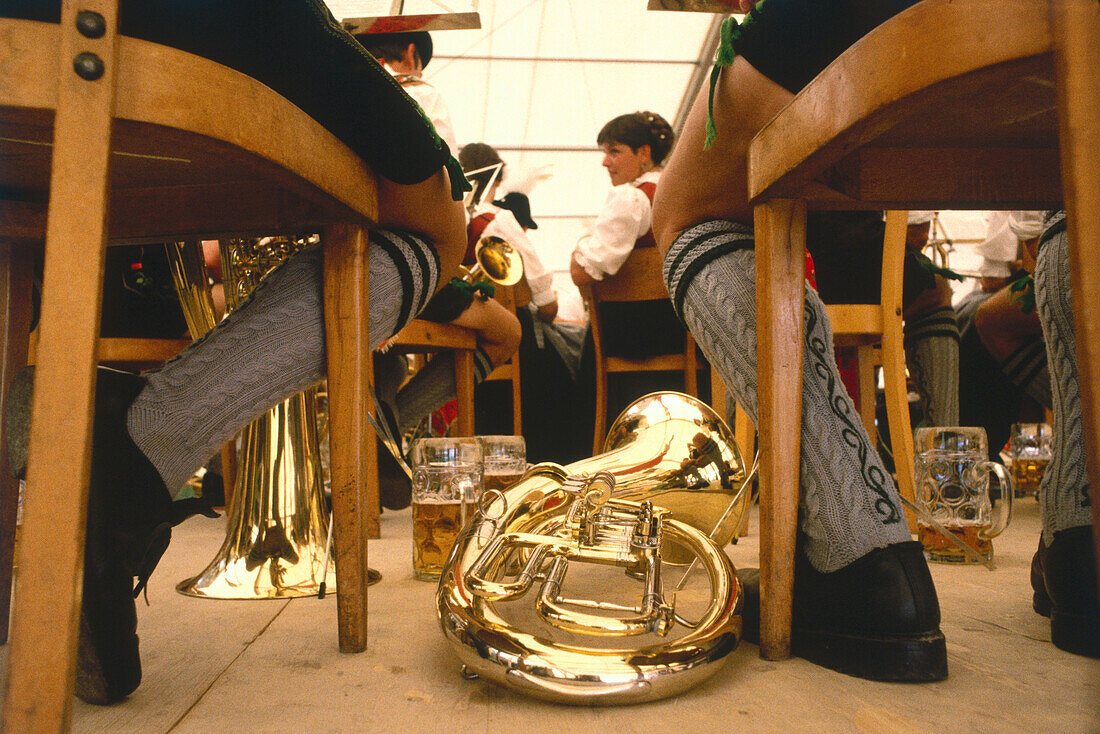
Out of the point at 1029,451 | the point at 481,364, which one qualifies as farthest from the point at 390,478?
the point at 1029,451

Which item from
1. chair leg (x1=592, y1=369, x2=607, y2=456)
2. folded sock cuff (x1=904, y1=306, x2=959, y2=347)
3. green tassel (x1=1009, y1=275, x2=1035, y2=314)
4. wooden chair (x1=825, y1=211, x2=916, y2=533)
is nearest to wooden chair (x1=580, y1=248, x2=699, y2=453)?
chair leg (x1=592, y1=369, x2=607, y2=456)

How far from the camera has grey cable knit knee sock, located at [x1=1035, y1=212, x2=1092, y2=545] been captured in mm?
728

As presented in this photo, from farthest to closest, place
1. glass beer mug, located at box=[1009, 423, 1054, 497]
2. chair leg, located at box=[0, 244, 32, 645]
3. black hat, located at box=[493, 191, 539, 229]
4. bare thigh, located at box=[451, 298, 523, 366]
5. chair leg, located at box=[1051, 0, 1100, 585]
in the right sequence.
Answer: black hat, located at box=[493, 191, 539, 229]
glass beer mug, located at box=[1009, 423, 1054, 497]
bare thigh, located at box=[451, 298, 523, 366]
chair leg, located at box=[0, 244, 32, 645]
chair leg, located at box=[1051, 0, 1100, 585]

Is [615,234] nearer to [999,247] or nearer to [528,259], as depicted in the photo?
[528,259]

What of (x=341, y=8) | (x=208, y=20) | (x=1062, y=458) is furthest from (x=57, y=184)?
(x=1062, y=458)

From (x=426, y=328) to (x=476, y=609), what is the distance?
111 cm

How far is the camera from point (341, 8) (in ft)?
2.52

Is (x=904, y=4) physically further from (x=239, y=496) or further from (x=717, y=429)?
(x=239, y=496)

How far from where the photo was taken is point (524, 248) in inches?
114

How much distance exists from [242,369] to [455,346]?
113 cm

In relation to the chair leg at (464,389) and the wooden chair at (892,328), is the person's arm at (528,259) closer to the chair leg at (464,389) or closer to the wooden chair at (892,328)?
the chair leg at (464,389)

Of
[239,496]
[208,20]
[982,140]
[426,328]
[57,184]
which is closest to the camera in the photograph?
[57,184]

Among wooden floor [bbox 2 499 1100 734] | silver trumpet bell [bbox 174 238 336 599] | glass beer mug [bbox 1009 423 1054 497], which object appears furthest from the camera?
glass beer mug [bbox 1009 423 1054 497]

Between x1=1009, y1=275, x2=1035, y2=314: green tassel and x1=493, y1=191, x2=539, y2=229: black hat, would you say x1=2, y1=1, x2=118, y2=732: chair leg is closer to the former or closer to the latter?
x1=1009, y1=275, x2=1035, y2=314: green tassel
